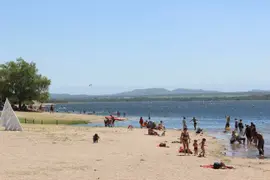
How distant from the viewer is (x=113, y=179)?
49.4 feet

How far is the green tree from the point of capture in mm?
76688

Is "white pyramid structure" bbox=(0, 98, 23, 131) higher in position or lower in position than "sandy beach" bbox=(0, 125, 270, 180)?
higher

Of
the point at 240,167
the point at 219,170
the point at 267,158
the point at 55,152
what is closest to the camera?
the point at 219,170

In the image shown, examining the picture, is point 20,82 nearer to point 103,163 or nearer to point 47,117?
point 47,117

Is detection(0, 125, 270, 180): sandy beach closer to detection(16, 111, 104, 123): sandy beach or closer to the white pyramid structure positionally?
the white pyramid structure

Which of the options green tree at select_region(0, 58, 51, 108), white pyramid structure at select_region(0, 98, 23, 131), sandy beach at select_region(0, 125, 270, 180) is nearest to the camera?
sandy beach at select_region(0, 125, 270, 180)

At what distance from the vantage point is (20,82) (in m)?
77.0

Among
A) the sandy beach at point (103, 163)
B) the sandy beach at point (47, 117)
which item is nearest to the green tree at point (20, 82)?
the sandy beach at point (47, 117)

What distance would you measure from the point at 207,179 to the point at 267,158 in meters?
9.94

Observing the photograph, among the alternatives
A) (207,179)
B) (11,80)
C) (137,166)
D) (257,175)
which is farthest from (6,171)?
(11,80)

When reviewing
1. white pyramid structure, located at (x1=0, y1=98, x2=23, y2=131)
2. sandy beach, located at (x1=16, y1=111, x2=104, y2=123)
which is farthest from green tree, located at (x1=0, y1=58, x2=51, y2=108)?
white pyramid structure, located at (x1=0, y1=98, x2=23, y2=131)

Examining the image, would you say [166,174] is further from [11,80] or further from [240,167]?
[11,80]

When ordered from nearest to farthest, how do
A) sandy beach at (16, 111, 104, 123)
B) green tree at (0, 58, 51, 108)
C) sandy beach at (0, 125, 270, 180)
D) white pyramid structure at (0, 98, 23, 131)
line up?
sandy beach at (0, 125, 270, 180) < white pyramid structure at (0, 98, 23, 131) < sandy beach at (16, 111, 104, 123) < green tree at (0, 58, 51, 108)

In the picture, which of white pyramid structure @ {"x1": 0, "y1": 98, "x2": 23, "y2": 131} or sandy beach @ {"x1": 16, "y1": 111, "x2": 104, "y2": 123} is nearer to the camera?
white pyramid structure @ {"x1": 0, "y1": 98, "x2": 23, "y2": 131}
